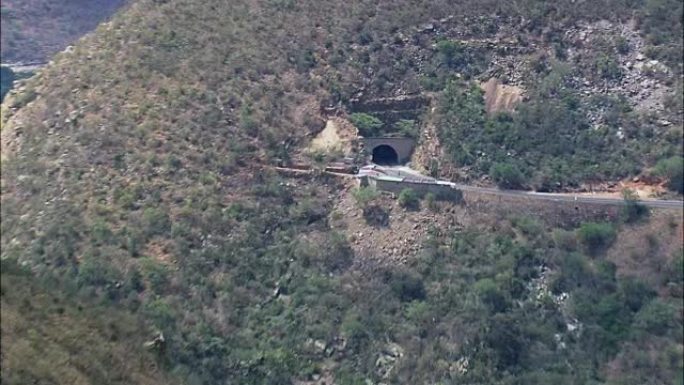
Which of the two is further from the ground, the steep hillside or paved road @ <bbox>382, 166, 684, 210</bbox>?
paved road @ <bbox>382, 166, 684, 210</bbox>

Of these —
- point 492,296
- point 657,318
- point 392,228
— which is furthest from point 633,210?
point 392,228

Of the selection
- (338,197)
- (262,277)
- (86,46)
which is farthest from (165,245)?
(86,46)

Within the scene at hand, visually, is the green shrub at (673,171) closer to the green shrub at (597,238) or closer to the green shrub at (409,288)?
the green shrub at (597,238)

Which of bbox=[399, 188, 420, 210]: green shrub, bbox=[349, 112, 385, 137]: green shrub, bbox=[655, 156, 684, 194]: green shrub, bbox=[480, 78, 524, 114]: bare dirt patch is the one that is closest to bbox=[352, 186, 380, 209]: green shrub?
bbox=[399, 188, 420, 210]: green shrub

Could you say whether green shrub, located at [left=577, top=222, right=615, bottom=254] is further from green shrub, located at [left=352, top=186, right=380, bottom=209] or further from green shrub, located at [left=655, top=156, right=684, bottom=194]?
green shrub, located at [left=352, top=186, right=380, bottom=209]

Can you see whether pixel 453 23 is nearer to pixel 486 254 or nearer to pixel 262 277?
pixel 486 254

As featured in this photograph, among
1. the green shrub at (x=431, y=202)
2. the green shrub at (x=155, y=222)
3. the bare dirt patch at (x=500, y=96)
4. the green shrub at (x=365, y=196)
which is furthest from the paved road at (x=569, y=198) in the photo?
the green shrub at (x=155, y=222)
